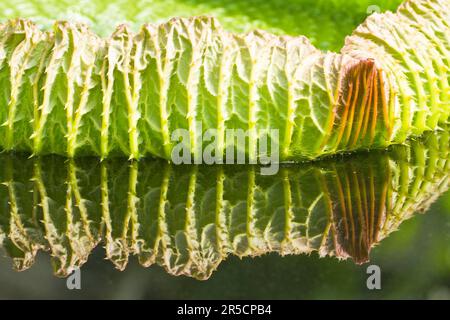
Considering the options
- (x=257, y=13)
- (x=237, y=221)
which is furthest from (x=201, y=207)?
(x=257, y=13)

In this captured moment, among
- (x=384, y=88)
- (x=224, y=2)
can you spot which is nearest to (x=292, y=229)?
(x=384, y=88)

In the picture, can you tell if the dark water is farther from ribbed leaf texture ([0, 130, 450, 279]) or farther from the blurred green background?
the blurred green background

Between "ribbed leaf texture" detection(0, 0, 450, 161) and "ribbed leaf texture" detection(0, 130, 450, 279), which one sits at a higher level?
"ribbed leaf texture" detection(0, 0, 450, 161)

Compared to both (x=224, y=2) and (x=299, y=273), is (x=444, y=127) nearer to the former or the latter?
(x=224, y=2)

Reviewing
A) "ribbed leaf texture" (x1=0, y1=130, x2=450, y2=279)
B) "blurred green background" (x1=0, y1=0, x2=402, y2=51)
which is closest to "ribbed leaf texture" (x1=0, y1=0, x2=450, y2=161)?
"ribbed leaf texture" (x1=0, y1=130, x2=450, y2=279)

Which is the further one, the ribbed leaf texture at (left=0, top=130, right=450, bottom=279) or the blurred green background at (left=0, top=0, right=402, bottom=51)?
the blurred green background at (left=0, top=0, right=402, bottom=51)
